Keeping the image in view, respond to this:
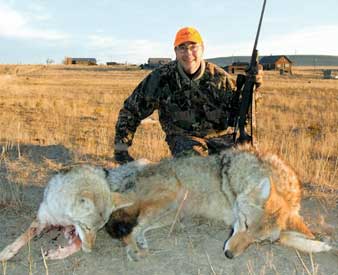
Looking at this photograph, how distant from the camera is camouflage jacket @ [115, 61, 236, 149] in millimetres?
7281

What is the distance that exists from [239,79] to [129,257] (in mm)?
3527

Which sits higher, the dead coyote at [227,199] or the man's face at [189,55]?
the man's face at [189,55]

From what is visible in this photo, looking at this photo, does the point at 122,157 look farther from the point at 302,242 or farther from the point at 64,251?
the point at 302,242

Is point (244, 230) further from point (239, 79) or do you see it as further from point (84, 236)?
point (239, 79)

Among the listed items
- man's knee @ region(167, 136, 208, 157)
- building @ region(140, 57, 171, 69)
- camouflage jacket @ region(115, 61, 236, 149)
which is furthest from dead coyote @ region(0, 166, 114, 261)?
building @ region(140, 57, 171, 69)

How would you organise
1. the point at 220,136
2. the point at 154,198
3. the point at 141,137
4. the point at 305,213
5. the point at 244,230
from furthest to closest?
1. the point at 141,137
2. the point at 220,136
3. the point at 305,213
4. the point at 154,198
5. the point at 244,230

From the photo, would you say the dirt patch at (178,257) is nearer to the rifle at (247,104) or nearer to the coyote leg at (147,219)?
the coyote leg at (147,219)

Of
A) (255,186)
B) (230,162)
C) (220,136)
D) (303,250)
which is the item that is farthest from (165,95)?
(303,250)

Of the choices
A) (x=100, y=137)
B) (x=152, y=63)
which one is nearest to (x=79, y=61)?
(x=152, y=63)

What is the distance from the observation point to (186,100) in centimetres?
735

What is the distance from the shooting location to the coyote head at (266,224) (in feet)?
14.4

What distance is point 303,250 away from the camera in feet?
15.6

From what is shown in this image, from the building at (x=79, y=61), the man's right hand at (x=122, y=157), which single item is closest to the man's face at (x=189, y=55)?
the man's right hand at (x=122, y=157)

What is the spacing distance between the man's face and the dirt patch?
105 inches
